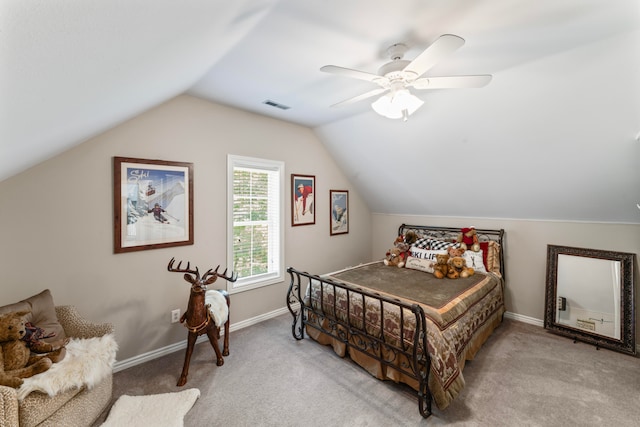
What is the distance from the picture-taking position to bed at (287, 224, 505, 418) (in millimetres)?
2057

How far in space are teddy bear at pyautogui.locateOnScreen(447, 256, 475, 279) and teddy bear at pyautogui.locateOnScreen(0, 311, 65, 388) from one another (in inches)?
142

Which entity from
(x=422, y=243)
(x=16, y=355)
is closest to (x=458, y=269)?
(x=422, y=243)

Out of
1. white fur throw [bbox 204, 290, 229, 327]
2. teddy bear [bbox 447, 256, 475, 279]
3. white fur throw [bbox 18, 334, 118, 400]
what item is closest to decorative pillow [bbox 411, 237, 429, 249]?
teddy bear [bbox 447, 256, 475, 279]

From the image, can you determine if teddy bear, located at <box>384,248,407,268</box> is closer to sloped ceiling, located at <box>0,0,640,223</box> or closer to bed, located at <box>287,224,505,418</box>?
bed, located at <box>287,224,505,418</box>

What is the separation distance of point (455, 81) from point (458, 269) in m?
2.33

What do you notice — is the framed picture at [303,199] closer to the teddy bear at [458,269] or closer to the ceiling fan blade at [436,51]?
the teddy bear at [458,269]

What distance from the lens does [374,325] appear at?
2473 mm

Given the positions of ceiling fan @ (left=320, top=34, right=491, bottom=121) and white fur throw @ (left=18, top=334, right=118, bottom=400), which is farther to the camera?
ceiling fan @ (left=320, top=34, right=491, bottom=121)

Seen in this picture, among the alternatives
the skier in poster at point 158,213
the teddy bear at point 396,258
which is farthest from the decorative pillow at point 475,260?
the skier in poster at point 158,213

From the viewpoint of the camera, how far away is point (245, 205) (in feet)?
11.8

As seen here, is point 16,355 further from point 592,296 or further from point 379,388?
point 592,296

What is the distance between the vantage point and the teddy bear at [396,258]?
3898mm

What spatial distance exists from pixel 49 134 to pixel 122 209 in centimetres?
111

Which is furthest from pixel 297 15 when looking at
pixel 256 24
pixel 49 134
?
pixel 49 134
